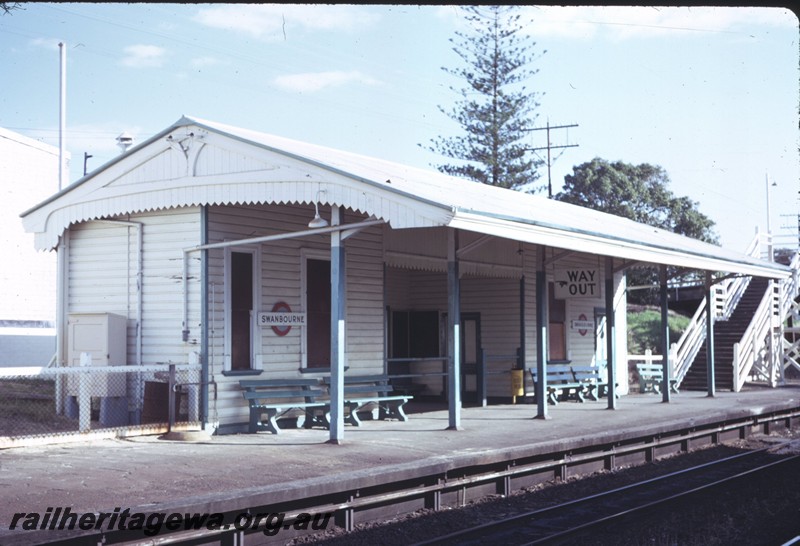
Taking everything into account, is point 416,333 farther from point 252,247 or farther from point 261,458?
point 261,458

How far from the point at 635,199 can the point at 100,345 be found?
36.4 m

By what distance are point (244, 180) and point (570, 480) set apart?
5.78 m

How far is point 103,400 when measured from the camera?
13.5 meters

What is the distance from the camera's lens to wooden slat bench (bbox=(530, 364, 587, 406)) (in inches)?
770

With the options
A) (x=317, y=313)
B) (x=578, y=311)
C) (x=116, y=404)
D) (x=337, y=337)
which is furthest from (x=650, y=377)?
(x=116, y=404)

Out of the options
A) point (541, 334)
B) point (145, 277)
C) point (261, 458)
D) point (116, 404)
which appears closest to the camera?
point (261, 458)

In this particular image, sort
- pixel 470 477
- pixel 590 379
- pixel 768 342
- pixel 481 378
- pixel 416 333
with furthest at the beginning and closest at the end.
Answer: pixel 768 342
pixel 416 333
pixel 590 379
pixel 481 378
pixel 470 477

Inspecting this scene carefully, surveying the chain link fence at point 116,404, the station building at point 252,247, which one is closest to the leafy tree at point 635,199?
the station building at point 252,247

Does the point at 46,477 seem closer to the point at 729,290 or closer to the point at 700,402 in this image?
the point at 700,402

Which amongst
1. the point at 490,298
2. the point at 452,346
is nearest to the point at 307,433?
the point at 452,346

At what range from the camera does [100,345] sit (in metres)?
13.8

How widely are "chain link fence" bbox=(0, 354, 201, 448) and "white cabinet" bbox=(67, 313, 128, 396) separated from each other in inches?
0.6

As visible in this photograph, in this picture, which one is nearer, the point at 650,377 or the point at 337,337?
the point at 337,337

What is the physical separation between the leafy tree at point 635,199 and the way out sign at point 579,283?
90.8 ft
